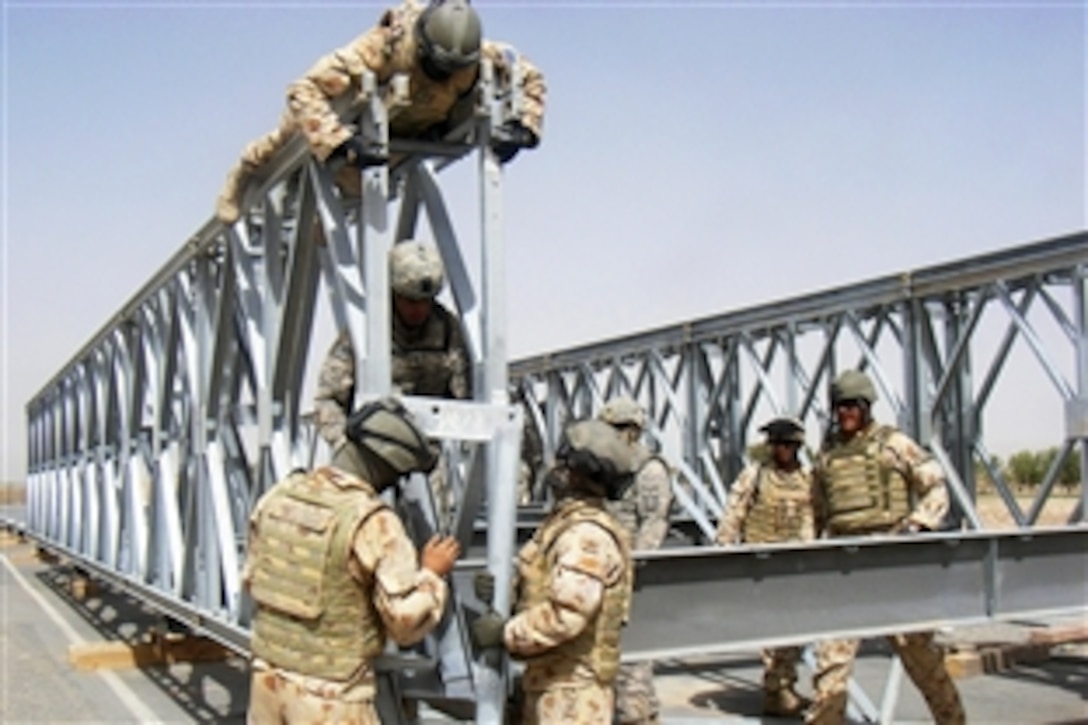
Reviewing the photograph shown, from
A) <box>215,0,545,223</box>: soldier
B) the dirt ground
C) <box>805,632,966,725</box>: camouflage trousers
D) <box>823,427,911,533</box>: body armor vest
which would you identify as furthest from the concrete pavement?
the dirt ground

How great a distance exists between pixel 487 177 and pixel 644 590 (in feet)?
5.68

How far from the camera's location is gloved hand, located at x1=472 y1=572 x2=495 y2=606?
4504 mm

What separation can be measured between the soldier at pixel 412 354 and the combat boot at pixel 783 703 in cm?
414

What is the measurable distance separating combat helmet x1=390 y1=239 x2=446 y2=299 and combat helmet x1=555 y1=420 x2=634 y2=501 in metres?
0.88

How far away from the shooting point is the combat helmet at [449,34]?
4.73 metres

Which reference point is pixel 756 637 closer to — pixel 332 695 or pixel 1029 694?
pixel 332 695

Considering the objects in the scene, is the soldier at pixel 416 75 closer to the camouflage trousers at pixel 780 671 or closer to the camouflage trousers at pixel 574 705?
the camouflage trousers at pixel 574 705

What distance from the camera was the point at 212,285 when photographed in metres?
7.90

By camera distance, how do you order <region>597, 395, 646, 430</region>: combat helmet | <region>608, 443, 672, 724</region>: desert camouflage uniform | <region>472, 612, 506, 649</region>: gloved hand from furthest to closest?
<region>597, 395, 646, 430</region>: combat helmet
<region>608, 443, 672, 724</region>: desert camouflage uniform
<region>472, 612, 506, 649</region>: gloved hand

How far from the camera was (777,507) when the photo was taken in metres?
8.09

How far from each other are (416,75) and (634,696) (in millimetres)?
3289

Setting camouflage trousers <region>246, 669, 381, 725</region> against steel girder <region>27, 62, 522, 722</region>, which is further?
steel girder <region>27, 62, 522, 722</region>

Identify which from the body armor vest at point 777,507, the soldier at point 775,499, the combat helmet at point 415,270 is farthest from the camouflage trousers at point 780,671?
the combat helmet at point 415,270

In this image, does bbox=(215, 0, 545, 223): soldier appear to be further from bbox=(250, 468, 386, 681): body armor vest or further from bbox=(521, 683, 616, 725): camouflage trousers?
bbox=(521, 683, 616, 725): camouflage trousers
